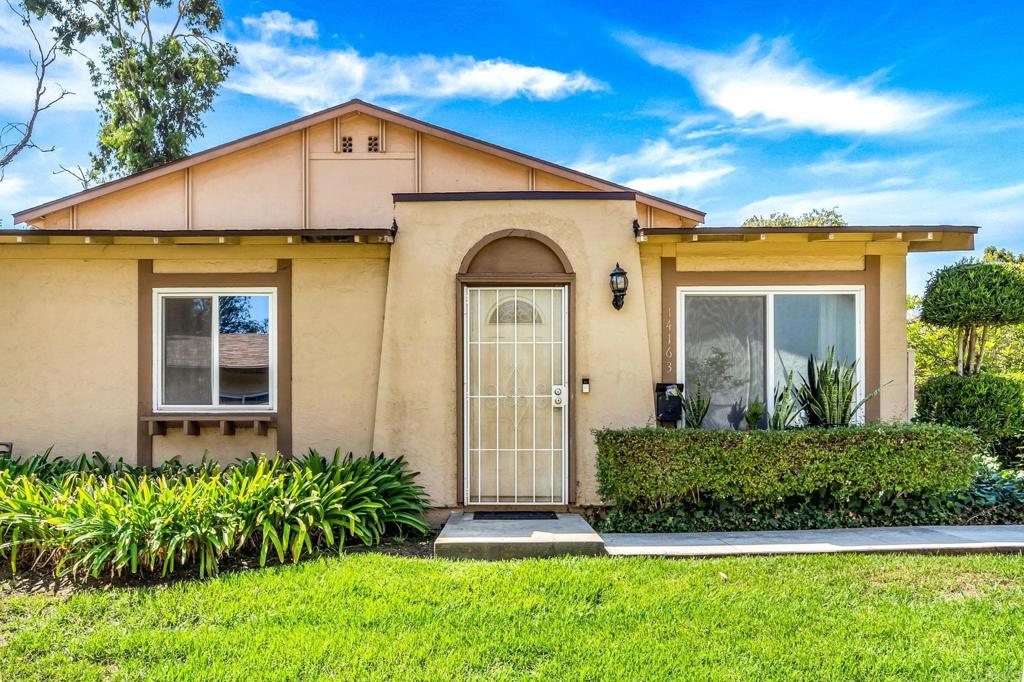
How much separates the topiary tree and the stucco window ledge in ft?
26.5

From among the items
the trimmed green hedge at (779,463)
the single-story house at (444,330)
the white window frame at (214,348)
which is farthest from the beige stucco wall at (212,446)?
the trimmed green hedge at (779,463)

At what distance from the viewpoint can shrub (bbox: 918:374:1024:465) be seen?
668 centimetres

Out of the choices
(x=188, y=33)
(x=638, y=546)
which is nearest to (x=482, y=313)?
(x=638, y=546)

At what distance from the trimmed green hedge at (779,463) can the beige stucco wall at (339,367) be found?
114 inches

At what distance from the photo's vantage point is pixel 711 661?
128 inches

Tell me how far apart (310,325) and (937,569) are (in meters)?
6.33

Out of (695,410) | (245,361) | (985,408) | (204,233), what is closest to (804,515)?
(695,410)

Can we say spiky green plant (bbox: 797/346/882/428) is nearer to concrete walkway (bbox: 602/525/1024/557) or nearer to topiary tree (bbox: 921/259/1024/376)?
concrete walkway (bbox: 602/525/1024/557)

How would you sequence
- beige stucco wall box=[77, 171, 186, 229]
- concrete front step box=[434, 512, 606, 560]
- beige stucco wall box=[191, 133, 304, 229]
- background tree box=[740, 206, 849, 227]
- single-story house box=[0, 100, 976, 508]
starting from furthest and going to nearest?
1. background tree box=[740, 206, 849, 227]
2. beige stucco wall box=[77, 171, 186, 229]
3. beige stucco wall box=[191, 133, 304, 229]
4. single-story house box=[0, 100, 976, 508]
5. concrete front step box=[434, 512, 606, 560]

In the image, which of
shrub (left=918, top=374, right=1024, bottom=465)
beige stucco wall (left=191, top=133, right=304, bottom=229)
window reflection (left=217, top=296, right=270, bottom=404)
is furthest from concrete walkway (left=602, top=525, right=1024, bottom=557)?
beige stucco wall (left=191, top=133, right=304, bottom=229)

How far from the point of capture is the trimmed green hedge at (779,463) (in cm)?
575

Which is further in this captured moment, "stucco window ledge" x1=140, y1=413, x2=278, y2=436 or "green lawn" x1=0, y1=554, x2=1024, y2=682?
"stucco window ledge" x1=140, y1=413, x2=278, y2=436

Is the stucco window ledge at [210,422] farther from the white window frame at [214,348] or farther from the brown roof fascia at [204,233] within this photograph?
the brown roof fascia at [204,233]

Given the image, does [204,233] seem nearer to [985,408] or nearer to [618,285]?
[618,285]
